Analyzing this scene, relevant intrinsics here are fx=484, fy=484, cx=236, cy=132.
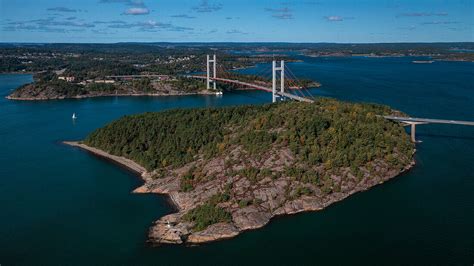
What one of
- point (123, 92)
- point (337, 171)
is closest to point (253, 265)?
point (337, 171)

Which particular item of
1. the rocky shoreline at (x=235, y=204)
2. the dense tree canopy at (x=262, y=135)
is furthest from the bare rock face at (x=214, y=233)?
the dense tree canopy at (x=262, y=135)

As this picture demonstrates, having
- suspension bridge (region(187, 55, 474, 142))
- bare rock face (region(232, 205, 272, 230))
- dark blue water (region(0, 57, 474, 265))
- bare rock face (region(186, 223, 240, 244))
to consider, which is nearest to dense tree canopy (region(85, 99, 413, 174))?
dark blue water (region(0, 57, 474, 265))

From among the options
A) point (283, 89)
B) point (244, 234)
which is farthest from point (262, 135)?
point (283, 89)

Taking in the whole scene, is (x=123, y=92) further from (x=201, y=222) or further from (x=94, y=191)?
(x=201, y=222)

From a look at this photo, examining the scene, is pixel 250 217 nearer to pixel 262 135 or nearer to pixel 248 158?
pixel 248 158

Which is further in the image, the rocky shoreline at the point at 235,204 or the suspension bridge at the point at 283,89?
the suspension bridge at the point at 283,89

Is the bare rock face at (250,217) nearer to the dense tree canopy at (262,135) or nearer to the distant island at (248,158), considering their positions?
the distant island at (248,158)
